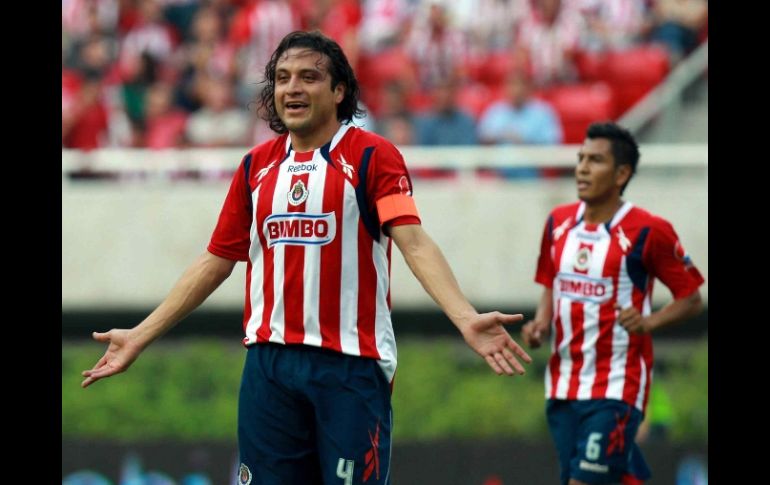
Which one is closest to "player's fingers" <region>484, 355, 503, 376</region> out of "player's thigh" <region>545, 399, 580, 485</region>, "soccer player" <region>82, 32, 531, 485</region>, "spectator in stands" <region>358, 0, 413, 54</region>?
"soccer player" <region>82, 32, 531, 485</region>

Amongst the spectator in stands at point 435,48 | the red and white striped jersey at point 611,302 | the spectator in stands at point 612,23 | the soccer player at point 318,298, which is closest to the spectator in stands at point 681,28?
the spectator in stands at point 612,23

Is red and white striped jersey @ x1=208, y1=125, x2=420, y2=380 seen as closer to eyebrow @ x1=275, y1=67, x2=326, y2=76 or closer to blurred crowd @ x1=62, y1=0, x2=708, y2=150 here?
eyebrow @ x1=275, y1=67, x2=326, y2=76

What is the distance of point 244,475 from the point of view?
6.15 m

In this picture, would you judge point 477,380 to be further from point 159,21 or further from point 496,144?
point 159,21

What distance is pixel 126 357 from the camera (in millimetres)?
6180

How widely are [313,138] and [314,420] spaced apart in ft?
4.26

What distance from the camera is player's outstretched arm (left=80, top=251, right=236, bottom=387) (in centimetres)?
618

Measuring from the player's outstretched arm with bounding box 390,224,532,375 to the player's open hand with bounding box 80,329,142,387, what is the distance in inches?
52.8

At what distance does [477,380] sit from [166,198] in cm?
370

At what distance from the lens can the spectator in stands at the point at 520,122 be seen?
13734mm

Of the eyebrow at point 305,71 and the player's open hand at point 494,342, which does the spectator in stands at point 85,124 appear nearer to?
the eyebrow at point 305,71
